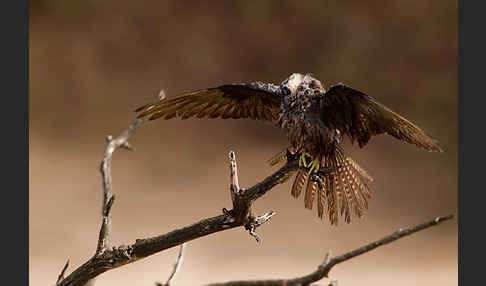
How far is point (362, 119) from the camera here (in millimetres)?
1716

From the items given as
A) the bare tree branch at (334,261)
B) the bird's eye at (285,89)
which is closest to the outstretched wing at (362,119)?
the bird's eye at (285,89)

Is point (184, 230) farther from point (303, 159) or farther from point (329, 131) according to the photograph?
point (329, 131)

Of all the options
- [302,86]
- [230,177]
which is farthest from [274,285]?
[302,86]

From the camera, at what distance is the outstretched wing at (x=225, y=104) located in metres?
1.84

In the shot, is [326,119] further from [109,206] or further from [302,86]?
[109,206]

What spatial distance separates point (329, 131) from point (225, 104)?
478 millimetres

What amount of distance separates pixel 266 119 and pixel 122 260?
721 mm

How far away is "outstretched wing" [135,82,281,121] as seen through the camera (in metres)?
1.84

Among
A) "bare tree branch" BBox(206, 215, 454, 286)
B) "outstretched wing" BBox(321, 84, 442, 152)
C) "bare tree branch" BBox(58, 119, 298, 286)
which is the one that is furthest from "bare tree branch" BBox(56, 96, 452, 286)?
"bare tree branch" BBox(206, 215, 454, 286)

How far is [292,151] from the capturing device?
1674 mm

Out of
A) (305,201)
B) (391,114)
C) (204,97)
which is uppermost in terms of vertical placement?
(204,97)

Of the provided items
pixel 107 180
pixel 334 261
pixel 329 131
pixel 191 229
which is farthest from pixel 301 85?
pixel 107 180

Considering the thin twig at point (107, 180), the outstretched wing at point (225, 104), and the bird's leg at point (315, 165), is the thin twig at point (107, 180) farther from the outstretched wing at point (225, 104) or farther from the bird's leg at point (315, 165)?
the bird's leg at point (315, 165)

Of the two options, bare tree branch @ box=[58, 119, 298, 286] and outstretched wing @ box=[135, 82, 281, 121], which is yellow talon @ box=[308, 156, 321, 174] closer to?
bare tree branch @ box=[58, 119, 298, 286]
